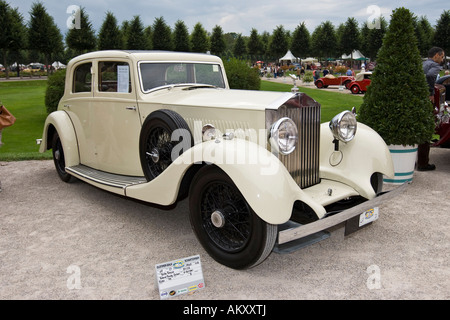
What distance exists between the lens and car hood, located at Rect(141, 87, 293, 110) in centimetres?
365

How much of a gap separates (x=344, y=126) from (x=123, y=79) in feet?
8.36

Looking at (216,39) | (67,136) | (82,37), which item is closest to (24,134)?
(67,136)

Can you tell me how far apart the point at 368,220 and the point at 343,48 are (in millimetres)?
55702

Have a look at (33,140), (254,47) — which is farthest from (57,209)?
(254,47)

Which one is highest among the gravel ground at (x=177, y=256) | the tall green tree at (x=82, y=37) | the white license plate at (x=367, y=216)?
the tall green tree at (x=82, y=37)

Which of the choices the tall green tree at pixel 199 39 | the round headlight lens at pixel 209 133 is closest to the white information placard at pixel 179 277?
the round headlight lens at pixel 209 133

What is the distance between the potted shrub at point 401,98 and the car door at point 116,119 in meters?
3.41

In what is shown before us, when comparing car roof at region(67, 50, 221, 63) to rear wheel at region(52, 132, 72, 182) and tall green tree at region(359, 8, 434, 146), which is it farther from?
tall green tree at region(359, 8, 434, 146)

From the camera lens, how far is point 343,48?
5500cm

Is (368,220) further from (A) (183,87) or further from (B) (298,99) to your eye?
(A) (183,87)

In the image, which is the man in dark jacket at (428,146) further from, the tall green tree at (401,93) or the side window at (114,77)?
the side window at (114,77)

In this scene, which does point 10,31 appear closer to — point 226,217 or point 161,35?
point 161,35

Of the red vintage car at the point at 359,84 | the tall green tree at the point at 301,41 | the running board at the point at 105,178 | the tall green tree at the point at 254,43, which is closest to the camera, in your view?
the running board at the point at 105,178

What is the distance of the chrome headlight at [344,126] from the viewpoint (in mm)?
3992
